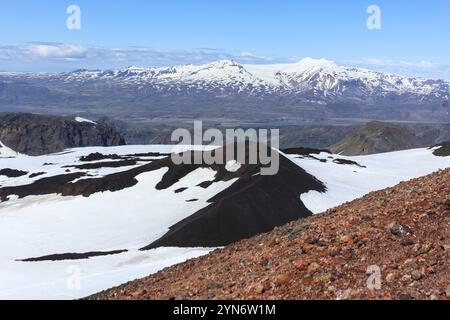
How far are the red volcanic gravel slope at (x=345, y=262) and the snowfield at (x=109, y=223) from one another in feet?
63.5

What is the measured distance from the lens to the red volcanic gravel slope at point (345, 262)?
13461 mm

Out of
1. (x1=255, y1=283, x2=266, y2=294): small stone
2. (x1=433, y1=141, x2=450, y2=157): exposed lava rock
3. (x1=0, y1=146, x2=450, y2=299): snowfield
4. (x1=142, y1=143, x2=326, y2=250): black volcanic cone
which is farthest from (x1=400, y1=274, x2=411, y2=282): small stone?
(x1=433, y1=141, x2=450, y2=157): exposed lava rock

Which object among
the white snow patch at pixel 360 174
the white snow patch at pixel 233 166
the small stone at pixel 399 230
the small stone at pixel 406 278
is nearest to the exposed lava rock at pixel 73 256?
the white snow patch at pixel 360 174

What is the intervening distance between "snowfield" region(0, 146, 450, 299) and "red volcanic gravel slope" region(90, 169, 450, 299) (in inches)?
762

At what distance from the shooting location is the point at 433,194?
19484 millimetres

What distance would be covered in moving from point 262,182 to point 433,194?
2199 inches

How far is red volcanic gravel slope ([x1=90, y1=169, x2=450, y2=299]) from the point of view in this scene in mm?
13461

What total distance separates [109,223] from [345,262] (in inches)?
2379

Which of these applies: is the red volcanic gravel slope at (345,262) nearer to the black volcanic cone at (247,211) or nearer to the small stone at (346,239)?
the small stone at (346,239)

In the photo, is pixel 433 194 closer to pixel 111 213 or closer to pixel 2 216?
pixel 111 213

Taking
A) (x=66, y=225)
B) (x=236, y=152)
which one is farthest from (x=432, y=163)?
(x=66, y=225)

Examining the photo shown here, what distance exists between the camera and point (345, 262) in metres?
15.2

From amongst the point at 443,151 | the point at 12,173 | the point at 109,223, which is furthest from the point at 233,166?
the point at 443,151
